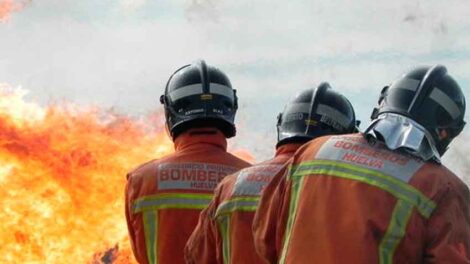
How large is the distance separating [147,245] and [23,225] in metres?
15.3

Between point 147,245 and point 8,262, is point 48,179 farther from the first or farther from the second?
point 147,245

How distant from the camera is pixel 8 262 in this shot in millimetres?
21344

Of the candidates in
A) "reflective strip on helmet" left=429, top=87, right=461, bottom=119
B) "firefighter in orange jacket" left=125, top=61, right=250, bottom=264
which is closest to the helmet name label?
"firefighter in orange jacket" left=125, top=61, right=250, bottom=264

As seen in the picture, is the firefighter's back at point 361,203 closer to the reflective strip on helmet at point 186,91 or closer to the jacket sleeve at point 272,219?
the jacket sleeve at point 272,219

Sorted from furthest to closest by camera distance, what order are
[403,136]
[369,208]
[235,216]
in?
[235,216] → [403,136] → [369,208]

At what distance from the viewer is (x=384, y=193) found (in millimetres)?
4578

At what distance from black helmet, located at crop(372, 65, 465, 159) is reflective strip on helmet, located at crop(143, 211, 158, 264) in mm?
2462

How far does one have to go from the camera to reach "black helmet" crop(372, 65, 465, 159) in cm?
494

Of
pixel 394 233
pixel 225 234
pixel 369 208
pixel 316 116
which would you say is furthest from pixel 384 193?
pixel 316 116

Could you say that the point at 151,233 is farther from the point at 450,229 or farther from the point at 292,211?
the point at 450,229

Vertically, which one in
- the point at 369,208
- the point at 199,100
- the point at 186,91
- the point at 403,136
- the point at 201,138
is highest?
the point at 186,91

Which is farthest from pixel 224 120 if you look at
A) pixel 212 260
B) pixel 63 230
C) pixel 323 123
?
pixel 63 230

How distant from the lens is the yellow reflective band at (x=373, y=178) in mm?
4488

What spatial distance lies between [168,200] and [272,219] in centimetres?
186
